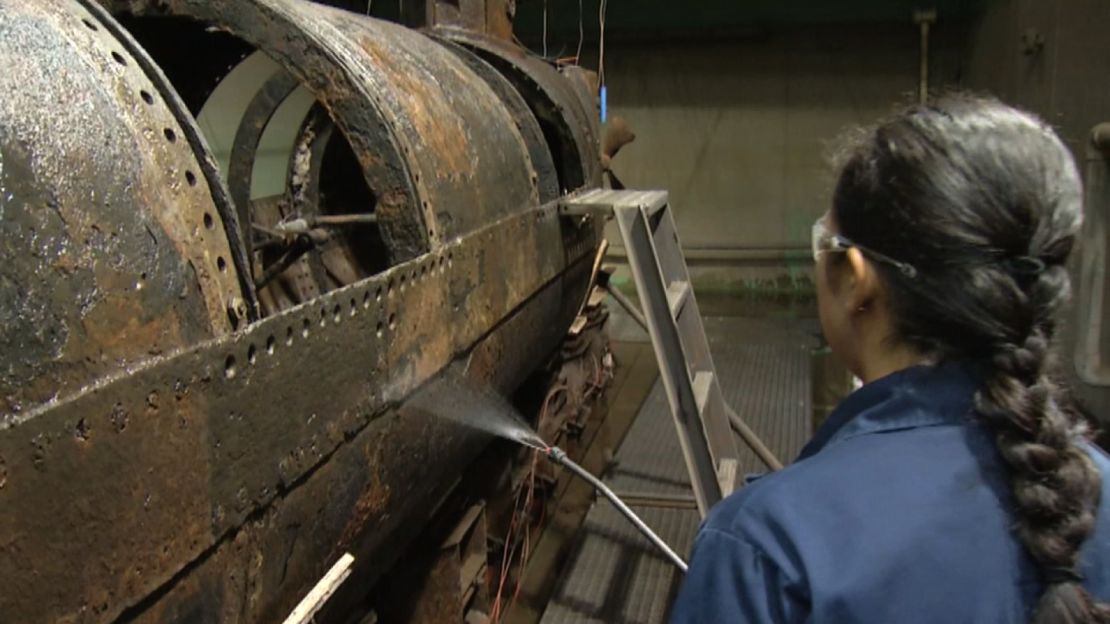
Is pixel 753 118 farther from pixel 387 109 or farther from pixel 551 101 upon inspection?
pixel 387 109

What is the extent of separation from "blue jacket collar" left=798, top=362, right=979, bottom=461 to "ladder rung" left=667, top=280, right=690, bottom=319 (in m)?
1.85

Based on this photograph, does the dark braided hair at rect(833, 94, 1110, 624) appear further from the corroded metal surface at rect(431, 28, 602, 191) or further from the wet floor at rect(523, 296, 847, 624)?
the corroded metal surface at rect(431, 28, 602, 191)

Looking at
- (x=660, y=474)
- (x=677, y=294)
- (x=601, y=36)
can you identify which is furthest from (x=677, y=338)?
(x=601, y=36)

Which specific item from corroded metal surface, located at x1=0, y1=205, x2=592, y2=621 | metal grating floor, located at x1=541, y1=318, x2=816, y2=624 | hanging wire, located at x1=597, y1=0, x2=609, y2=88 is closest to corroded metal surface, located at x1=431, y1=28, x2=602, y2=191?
Answer: hanging wire, located at x1=597, y1=0, x2=609, y2=88

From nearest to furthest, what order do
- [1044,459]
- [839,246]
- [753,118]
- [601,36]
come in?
[1044,459] < [839,246] < [601,36] < [753,118]

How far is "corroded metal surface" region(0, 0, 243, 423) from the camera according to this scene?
0.91 metres

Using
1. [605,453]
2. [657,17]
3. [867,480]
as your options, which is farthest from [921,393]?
[657,17]

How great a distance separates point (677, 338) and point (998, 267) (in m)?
1.83

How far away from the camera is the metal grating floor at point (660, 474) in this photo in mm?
2846

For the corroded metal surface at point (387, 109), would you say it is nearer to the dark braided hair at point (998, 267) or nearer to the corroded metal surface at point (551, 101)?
the corroded metal surface at point (551, 101)

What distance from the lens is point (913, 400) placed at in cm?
83

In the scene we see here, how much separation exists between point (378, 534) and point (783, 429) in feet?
9.21

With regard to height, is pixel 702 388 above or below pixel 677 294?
below

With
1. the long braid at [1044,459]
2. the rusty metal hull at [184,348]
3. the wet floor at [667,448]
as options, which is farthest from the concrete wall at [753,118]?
the long braid at [1044,459]
